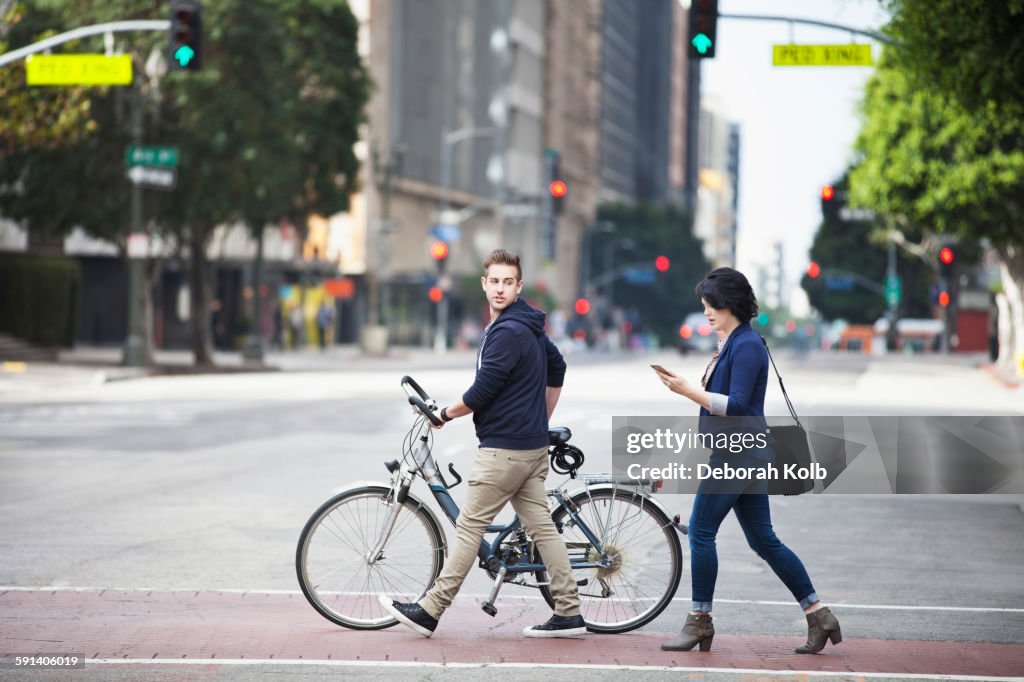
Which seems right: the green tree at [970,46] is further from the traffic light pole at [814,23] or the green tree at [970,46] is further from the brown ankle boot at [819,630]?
the brown ankle boot at [819,630]

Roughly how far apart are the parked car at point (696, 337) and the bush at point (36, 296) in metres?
32.7

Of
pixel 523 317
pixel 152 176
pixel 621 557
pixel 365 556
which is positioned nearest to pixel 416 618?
pixel 365 556

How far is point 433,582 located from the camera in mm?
7473

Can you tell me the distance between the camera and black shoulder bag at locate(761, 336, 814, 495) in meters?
7.19

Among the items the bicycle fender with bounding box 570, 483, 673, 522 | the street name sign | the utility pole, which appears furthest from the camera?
the utility pole

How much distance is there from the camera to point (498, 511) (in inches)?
288

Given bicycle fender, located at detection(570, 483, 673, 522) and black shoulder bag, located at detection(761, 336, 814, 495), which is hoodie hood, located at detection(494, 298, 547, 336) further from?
black shoulder bag, located at detection(761, 336, 814, 495)

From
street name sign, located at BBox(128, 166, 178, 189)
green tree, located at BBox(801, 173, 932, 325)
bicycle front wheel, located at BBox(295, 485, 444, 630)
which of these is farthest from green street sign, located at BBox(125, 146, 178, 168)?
green tree, located at BBox(801, 173, 932, 325)

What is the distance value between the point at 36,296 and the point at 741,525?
4023 centimetres

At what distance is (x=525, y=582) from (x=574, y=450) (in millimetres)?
691

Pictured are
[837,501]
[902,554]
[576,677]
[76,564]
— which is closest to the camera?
[576,677]

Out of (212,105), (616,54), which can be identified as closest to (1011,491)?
(212,105)

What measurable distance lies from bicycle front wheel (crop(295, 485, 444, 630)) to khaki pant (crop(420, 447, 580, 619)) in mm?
242

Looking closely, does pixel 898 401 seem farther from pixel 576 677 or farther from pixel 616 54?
pixel 616 54
